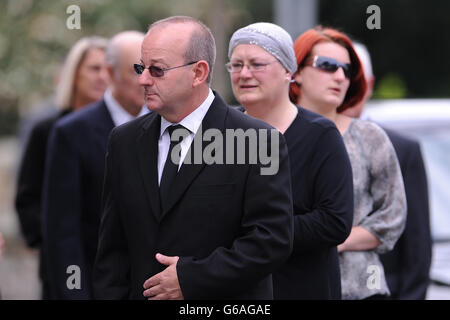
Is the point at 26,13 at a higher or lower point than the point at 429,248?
higher

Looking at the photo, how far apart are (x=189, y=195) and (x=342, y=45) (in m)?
1.48

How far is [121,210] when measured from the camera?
3715mm

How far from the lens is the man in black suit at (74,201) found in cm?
520

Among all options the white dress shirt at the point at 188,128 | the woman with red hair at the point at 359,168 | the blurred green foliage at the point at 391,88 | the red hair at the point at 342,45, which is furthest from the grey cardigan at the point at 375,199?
the blurred green foliage at the point at 391,88

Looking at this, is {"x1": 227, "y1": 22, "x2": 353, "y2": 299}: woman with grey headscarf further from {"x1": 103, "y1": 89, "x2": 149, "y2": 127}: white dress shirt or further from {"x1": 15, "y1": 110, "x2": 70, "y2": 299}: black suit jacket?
{"x1": 15, "y1": 110, "x2": 70, "y2": 299}: black suit jacket

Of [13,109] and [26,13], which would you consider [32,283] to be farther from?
[13,109]

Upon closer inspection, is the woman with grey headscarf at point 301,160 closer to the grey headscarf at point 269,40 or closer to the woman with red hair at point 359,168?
the grey headscarf at point 269,40

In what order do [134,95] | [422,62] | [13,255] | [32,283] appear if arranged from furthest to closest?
1. [422,62]
2. [13,255]
3. [32,283]
4. [134,95]

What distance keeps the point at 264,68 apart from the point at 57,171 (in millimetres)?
1609

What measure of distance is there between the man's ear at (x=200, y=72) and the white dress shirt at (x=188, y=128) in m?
0.08

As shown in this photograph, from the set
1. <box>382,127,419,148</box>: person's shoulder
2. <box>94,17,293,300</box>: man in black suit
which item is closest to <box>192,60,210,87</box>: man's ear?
<box>94,17,293,300</box>: man in black suit

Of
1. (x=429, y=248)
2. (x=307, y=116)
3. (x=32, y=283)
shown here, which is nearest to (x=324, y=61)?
(x=307, y=116)

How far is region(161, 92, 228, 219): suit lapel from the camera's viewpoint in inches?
139

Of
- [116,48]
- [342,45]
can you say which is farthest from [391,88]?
[342,45]
